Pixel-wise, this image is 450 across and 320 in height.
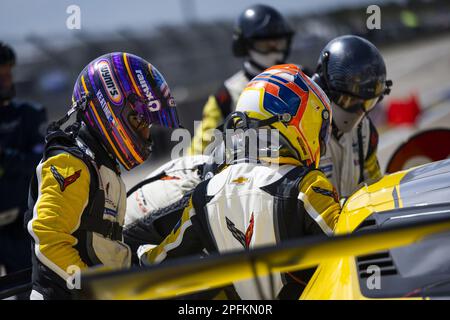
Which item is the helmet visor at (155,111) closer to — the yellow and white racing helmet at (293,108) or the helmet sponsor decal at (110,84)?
the helmet sponsor decal at (110,84)

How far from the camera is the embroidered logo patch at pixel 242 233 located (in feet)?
9.98

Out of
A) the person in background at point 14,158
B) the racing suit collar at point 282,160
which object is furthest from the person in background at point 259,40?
the racing suit collar at point 282,160

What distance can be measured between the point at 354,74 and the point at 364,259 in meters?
2.31

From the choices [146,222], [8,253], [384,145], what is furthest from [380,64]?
[384,145]

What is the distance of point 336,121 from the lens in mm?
4773

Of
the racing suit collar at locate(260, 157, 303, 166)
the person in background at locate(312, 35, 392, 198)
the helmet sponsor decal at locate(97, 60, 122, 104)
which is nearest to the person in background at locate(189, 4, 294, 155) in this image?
the person in background at locate(312, 35, 392, 198)

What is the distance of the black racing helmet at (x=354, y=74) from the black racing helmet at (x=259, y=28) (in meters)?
2.36

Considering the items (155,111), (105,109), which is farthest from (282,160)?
(105,109)

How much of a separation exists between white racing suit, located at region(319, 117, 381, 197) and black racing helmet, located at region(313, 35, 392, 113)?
0.24 meters

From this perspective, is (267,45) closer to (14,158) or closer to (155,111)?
(14,158)

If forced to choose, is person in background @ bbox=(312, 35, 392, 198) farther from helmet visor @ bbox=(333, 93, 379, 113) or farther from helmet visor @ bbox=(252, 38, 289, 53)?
helmet visor @ bbox=(252, 38, 289, 53)

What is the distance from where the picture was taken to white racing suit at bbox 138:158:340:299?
296 cm
